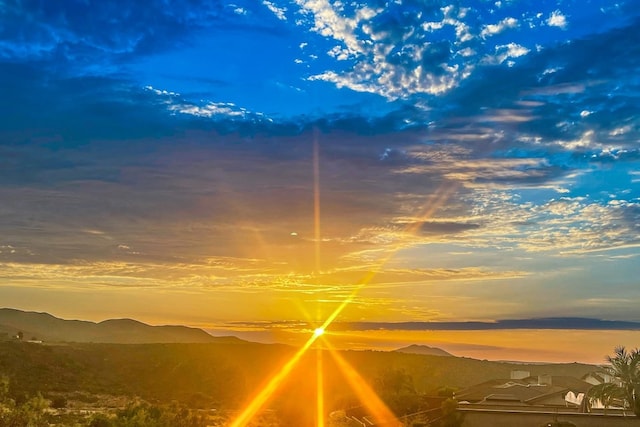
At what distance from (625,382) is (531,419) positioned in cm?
534

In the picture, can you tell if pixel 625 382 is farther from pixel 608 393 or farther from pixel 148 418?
pixel 148 418

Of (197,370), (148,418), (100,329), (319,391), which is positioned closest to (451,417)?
(148,418)

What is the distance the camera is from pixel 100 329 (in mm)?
182250

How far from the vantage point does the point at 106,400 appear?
191 feet

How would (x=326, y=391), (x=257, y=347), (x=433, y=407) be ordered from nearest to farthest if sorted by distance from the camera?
(x=433, y=407) < (x=326, y=391) < (x=257, y=347)

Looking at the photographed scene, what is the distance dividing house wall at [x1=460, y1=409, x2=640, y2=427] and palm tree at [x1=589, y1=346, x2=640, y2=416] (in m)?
0.90

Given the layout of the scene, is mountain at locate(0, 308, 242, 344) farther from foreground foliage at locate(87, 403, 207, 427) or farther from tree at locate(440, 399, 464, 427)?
tree at locate(440, 399, 464, 427)

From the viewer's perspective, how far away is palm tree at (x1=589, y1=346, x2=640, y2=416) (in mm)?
35312

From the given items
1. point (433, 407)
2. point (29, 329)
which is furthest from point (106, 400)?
point (29, 329)

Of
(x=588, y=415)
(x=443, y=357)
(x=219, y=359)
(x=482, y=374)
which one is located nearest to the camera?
(x=588, y=415)

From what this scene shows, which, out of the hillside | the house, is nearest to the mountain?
the hillside

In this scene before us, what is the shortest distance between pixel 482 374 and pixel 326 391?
42.8m

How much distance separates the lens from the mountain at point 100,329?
171 metres

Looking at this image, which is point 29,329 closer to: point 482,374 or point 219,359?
point 219,359
